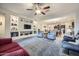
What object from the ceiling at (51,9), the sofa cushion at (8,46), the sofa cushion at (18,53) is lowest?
the sofa cushion at (18,53)

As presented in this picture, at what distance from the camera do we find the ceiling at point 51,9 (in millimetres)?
2256

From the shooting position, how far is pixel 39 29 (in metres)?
2.37

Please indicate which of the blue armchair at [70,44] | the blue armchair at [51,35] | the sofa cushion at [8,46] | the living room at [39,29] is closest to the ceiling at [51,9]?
the living room at [39,29]

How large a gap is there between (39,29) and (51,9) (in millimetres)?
504

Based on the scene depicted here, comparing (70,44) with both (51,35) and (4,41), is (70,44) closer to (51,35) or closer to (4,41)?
(51,35)

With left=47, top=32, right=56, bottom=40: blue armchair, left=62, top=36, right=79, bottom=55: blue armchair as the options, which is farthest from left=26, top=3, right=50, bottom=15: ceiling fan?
left=62, top=36, right=79, bottom=55: blue armchair

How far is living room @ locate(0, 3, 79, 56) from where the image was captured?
7.39 ft

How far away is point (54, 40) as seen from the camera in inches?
93.0

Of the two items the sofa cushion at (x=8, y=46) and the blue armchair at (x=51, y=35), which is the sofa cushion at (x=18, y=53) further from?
the blue armchair at (x=51, y=35)

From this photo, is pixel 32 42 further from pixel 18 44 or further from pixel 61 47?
pixel 61 47

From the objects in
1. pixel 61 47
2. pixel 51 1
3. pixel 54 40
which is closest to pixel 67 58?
pixel 61 47

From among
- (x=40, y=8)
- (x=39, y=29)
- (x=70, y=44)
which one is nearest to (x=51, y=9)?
(x=40, y=8)

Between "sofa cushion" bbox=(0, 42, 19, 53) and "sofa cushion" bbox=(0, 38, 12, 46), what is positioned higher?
"sofa cushion" bbox=(0, 38, 12, 46)

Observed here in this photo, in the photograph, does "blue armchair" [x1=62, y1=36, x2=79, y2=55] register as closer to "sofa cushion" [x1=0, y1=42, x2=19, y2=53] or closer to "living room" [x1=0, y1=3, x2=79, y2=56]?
"living room" [x1=0, y1=3, x2=79, y2=56]
